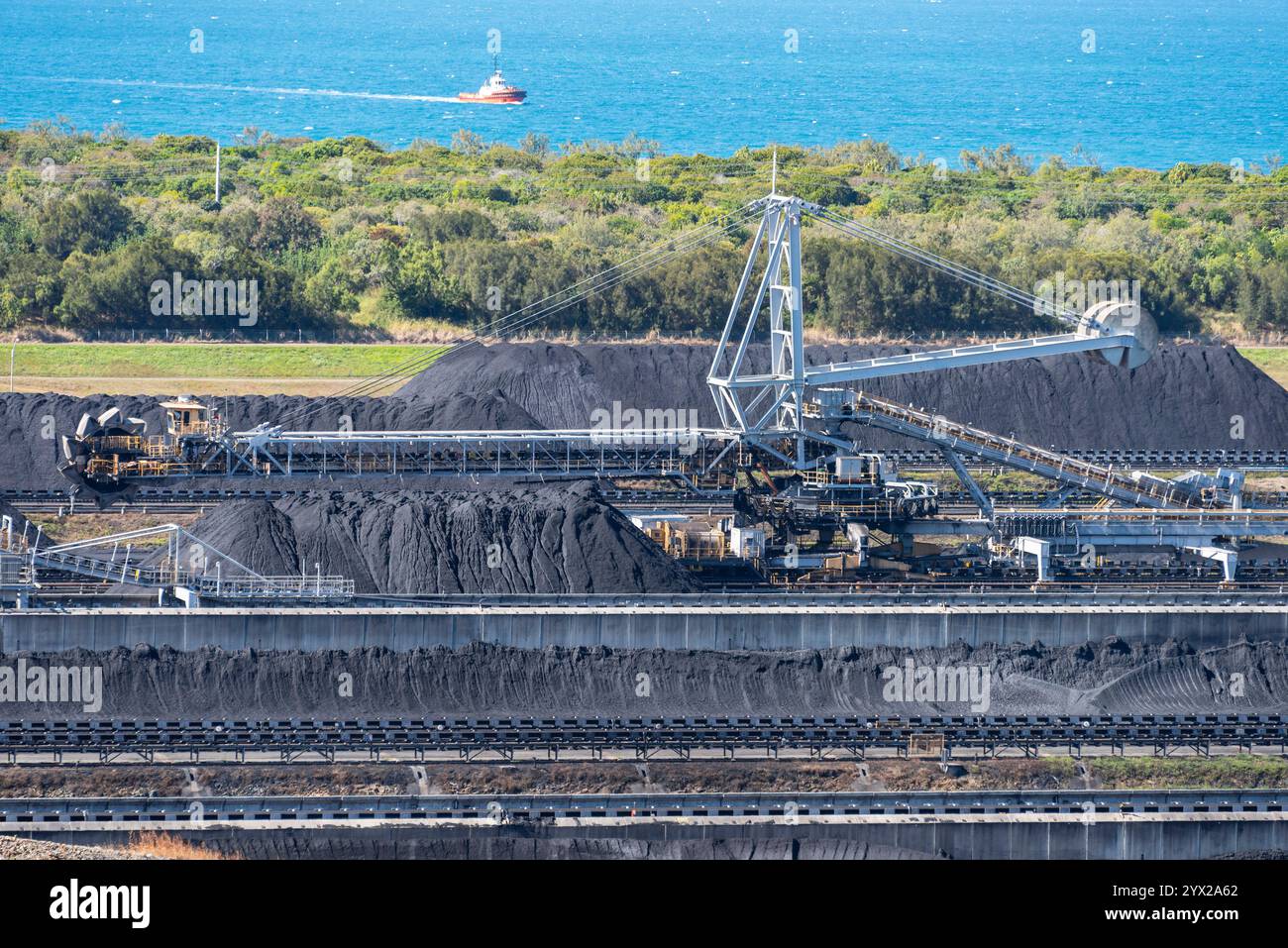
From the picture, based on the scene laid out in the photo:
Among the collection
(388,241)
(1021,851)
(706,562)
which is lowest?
(1021,851)

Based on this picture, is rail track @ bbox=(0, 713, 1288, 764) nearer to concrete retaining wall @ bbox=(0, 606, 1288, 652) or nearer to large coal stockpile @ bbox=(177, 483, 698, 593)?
concrete retaining wall @ bbox=(0, 606, 1288, 652)

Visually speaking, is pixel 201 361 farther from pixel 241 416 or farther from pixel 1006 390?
pixel 1006 390

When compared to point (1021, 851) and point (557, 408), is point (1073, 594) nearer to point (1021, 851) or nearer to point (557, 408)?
point (1021, 851)

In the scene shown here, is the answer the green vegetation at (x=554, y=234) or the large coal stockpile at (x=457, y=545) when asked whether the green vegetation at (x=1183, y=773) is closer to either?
the large coal stockpile at (x=457, y=545)

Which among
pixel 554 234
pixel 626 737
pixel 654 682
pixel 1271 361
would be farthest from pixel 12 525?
pixel 554 234

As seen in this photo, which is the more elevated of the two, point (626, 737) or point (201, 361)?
point (201, 361)

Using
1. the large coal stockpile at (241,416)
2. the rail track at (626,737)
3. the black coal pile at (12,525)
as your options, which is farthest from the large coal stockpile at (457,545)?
the large coal stockpile at (241,416)
